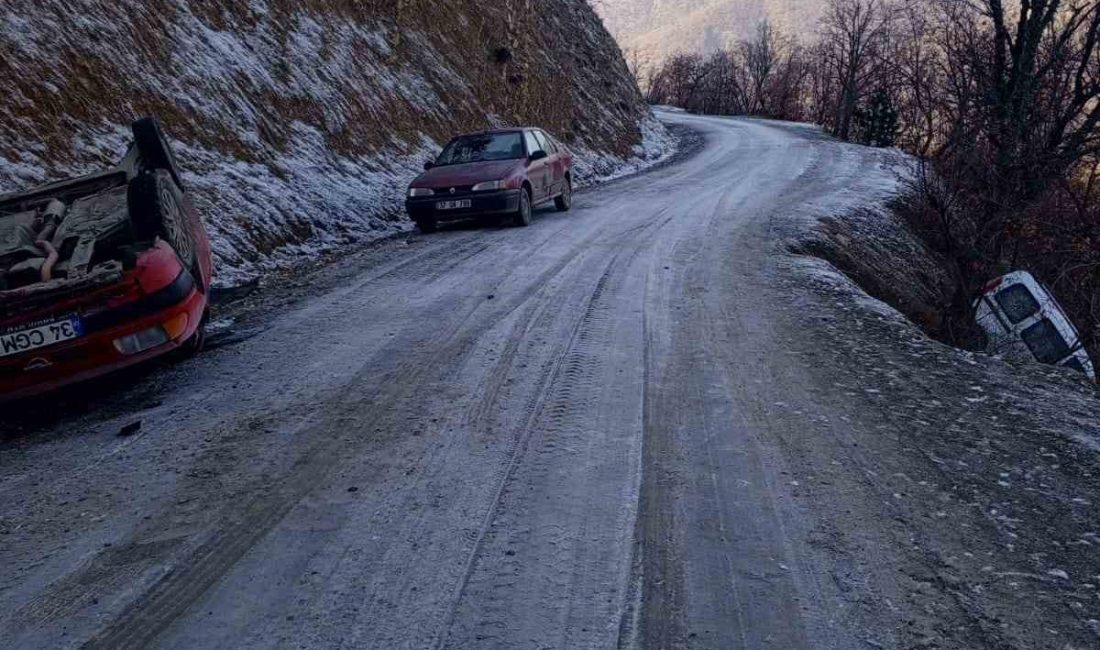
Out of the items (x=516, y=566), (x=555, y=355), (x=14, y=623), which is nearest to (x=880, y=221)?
(x=555, y=355)

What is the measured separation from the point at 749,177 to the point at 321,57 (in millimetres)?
10739

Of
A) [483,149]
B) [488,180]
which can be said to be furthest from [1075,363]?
[483,149]

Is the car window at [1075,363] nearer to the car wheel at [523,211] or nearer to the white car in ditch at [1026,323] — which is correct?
the white car in ditch at [1026,323]

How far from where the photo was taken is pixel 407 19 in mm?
19984

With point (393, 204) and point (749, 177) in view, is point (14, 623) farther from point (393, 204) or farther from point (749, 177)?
point (749, 177)

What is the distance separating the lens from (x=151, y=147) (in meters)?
6.90

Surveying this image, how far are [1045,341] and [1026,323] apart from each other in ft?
1.12

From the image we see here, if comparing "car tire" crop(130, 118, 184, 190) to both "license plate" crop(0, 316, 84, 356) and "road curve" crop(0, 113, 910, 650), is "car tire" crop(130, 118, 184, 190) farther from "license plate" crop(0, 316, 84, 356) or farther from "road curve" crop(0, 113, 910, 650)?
"license plate" crop(0, 316, 84, 356)

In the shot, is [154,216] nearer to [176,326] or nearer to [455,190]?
[176,326]

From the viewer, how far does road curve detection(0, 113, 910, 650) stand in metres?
2.85

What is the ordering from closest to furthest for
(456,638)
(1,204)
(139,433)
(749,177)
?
(456,638) < (139,433) < (1,204) < (749,177)

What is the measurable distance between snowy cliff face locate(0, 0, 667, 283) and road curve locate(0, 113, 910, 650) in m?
4.37

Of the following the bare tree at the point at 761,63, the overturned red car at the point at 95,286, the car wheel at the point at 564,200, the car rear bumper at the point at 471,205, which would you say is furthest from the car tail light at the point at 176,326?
the bare tree at the point at 761,63

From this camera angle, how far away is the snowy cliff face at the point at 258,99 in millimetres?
9550
